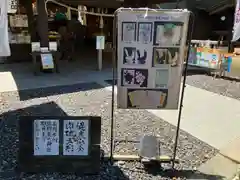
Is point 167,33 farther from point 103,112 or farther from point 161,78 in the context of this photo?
point 103,112

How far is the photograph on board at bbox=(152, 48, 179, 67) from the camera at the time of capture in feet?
9.09

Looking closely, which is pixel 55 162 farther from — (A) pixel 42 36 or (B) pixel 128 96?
(A) pixel 42 36

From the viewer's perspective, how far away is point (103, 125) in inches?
169

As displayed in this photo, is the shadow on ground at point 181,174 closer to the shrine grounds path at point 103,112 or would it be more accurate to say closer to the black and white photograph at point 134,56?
the shrine grounds path at point 103,112

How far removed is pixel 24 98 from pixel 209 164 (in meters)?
3.89

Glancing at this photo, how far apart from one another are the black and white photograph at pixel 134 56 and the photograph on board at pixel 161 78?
21 centimetres

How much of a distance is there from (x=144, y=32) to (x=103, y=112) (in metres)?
2.44

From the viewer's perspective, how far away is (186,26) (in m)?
2.69

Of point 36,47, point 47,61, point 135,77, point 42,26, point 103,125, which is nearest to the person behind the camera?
point 135,77

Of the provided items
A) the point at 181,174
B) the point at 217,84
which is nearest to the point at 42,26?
the point at 217,84

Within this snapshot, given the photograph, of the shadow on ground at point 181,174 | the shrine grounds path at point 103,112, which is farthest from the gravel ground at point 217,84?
the shadow on ground at point 181,174

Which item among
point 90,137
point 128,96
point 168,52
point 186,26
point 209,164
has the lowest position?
point 209,164

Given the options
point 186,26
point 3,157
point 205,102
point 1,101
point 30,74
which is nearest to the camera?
point 186,26

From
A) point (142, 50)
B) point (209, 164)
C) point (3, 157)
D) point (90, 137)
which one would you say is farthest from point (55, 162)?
point (209, 164)
